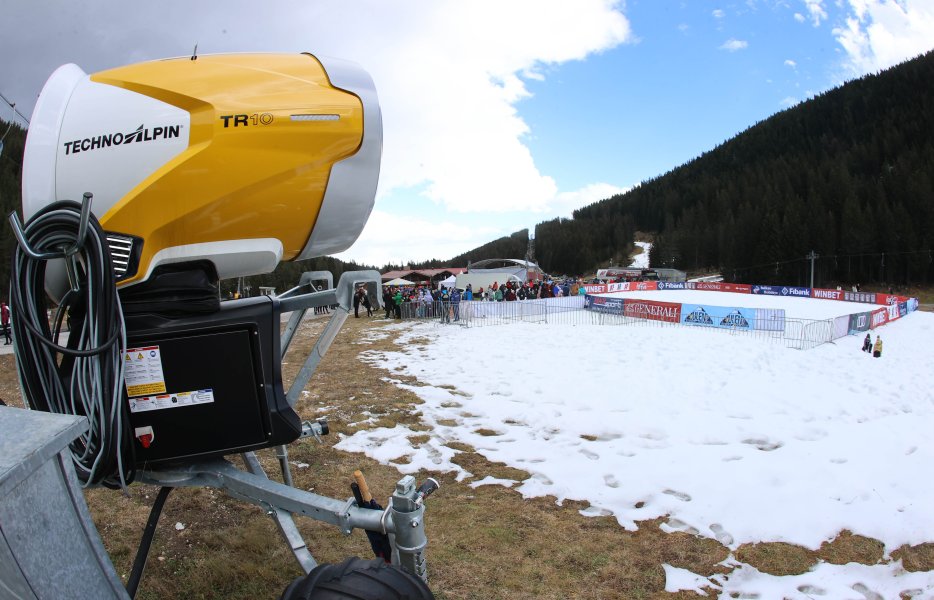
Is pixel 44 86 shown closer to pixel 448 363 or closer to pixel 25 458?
pixel 25 458

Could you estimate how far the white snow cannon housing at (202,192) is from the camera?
6.05 ft

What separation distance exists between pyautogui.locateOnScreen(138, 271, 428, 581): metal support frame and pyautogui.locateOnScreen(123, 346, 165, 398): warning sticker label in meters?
0.39

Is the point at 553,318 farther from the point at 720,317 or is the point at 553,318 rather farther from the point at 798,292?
the point at 798,292

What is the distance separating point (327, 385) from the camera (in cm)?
914

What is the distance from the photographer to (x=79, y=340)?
6.17ft

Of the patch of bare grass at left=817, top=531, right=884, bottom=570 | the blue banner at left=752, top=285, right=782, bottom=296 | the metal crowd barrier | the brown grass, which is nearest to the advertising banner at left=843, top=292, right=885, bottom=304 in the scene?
the blue banner at left=752, top=285, right=782, bottom=296

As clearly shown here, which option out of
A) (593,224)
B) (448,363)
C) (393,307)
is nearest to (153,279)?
(448,363)

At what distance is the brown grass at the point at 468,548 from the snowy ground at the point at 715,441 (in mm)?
178

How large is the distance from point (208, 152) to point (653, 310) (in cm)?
2180

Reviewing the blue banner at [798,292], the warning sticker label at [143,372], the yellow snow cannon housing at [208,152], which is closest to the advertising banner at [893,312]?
the blue banner at [798,292]

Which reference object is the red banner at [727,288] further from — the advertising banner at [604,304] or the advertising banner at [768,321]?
the advertising banner at [768,321]

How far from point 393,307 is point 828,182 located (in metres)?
84.8

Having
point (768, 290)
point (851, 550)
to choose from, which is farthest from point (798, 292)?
point (851, 550)

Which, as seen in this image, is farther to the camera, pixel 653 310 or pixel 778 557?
pixel 653 310
